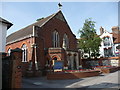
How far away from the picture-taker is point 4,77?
9234 mm

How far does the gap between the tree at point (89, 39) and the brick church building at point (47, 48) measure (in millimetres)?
5507

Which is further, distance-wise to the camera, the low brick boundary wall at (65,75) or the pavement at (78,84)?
the low brick boundary wall at (65,75)

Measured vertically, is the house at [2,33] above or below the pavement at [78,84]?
above

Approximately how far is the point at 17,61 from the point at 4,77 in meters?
2.06

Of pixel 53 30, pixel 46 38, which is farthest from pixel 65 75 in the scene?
pixel 53 30

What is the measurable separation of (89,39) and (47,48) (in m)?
12.5

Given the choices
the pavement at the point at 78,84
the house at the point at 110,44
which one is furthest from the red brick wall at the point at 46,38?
the house at the point at 110,44

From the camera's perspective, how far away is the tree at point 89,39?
90.2ft

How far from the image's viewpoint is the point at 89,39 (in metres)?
28.5

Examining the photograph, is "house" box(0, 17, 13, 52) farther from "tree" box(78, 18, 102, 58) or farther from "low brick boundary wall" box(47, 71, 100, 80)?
"tree" box(78, 18, 102, 58)

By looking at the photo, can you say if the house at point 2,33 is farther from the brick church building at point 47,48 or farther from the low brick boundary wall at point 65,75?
the low brick boundary wall at point 65,75

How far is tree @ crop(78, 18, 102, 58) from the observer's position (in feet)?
90.2

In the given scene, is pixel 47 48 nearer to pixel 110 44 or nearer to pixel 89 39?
pixel 89 39

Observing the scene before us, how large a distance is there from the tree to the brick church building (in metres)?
5.51
